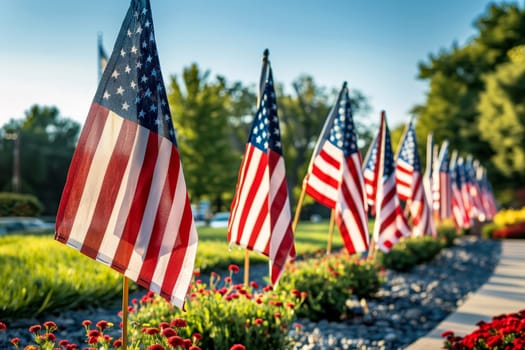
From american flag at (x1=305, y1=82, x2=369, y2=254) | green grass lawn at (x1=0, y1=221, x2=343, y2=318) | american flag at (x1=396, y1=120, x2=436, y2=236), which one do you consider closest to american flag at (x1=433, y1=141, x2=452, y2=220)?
american flag at (x1=396, y1=120, x2=436, y2=236)

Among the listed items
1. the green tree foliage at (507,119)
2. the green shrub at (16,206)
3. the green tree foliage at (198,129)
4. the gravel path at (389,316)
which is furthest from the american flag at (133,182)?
the green tree foliage at (507,119)

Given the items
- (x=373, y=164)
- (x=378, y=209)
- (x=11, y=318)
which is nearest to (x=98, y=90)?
(x=11, y=318)

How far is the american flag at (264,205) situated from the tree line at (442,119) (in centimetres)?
2654

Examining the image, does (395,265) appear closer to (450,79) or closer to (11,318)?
(11,318)

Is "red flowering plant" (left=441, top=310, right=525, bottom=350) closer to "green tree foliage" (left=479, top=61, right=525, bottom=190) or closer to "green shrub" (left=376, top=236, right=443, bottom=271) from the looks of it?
"green shrub" (left=376, top=236, right=443, bottom=271)

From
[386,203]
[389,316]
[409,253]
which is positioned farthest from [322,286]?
[409,253]

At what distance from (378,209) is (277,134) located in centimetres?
378

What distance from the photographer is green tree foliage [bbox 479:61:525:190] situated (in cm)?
3822

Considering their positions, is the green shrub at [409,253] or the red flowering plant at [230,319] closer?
the red flowering plant at [230,319]

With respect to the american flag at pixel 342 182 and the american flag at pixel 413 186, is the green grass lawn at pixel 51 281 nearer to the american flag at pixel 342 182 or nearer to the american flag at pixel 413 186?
the american flag at pixel 342 182

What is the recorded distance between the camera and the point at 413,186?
12.4 metres

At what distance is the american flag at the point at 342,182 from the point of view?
7.51m

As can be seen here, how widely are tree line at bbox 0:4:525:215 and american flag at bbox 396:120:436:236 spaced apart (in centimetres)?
2042

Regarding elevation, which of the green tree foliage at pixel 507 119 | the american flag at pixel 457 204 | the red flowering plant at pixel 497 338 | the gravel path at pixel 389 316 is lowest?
the gravel path at pixel 389 316
